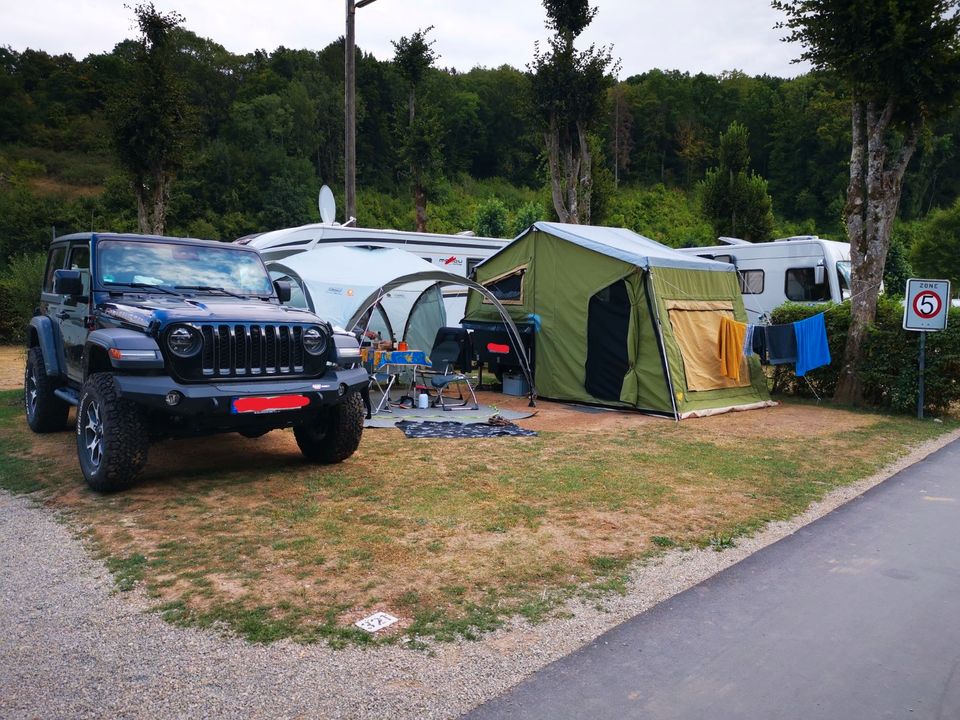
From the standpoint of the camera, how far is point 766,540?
5066 mm

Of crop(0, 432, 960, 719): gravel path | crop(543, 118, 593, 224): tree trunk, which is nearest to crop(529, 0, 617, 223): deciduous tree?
crop(543, 118, 593, 224): tree trunk

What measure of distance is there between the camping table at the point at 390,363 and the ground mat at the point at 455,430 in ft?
2.99

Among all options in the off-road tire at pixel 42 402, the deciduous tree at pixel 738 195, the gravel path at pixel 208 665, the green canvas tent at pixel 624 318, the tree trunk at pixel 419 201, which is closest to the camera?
the gravel path at pixel 208 665

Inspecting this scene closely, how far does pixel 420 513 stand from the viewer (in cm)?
540

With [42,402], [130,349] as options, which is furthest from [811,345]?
[42,402]

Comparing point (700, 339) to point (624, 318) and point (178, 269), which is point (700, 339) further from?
point (178, 269)

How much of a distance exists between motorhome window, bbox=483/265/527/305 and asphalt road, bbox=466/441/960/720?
7.52 m

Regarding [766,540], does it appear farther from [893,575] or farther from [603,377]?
[603,377]

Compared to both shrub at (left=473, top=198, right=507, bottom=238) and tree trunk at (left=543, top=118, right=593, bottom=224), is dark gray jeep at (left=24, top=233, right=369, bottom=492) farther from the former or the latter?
shrub at (left=473, top=198, right=507, bottom=238)

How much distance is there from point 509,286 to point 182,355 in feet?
24.3

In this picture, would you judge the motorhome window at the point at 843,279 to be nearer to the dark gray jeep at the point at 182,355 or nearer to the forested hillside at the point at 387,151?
the dark gray jeep at the point at 182,355

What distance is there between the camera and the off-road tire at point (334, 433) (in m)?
6.48

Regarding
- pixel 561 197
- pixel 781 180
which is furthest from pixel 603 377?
pixel 781 180

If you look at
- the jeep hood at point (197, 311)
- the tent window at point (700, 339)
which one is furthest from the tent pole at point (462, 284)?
the jeep hood at point (197, 311)
